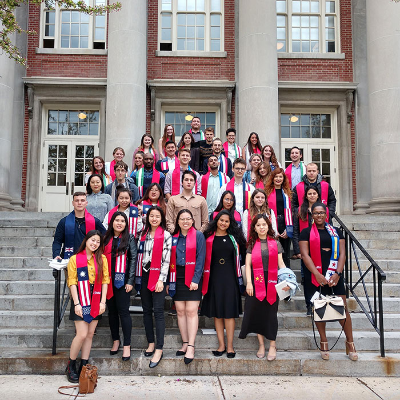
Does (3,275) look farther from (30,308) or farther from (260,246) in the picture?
(260,246)

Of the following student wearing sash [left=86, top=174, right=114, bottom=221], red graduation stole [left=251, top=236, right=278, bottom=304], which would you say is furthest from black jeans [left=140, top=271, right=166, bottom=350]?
student wearing sash [left=86, top=174, right=114, bottom=221]

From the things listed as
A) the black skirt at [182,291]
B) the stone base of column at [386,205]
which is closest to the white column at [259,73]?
the stone base of column at [386,205]

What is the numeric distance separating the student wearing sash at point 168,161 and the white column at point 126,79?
360 centimetres

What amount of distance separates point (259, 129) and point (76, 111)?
652cm

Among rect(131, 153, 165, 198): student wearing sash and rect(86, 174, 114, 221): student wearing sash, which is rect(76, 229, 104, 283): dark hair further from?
rect(131, 153, 165, 198): student wearing sash

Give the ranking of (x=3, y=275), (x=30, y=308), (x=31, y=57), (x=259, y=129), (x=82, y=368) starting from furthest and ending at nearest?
(x=31, y=57)
(x=259, y=129)
(x=3, y=275)
(x=30, y=308)
(x=82, y=368)

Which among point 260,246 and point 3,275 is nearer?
point 260,246

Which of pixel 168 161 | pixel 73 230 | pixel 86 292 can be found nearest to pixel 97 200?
pixel 73 230

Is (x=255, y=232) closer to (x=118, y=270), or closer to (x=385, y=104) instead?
(x=118, y=270)

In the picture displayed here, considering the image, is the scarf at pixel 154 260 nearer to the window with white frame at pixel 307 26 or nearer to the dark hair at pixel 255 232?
the dark hair at pixel 255 232

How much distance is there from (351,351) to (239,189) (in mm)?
3124

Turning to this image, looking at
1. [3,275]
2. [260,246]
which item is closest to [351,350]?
[260,246]

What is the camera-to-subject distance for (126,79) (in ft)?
41.7

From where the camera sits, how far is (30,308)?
688cm
